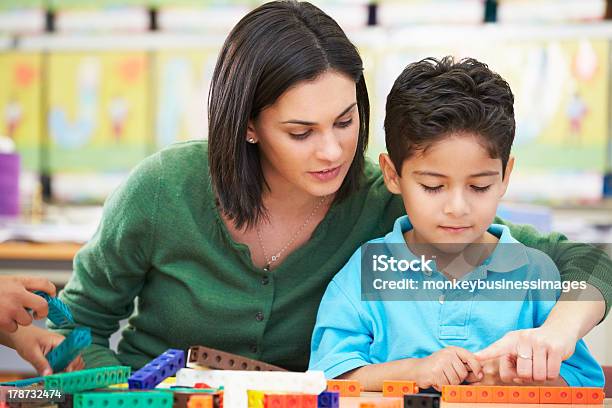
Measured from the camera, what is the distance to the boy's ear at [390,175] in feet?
4.73

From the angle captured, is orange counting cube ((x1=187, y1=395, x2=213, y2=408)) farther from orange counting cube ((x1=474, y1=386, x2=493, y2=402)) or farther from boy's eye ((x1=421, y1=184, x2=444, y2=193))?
boy's eye ((x1=421, y1=184, x2=444, y2=193))

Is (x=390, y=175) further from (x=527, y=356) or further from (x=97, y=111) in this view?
(x=97, y=111)

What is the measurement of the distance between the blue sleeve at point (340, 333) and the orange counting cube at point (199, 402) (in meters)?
0.36

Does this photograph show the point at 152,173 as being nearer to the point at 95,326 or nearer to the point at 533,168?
the point at 95,326

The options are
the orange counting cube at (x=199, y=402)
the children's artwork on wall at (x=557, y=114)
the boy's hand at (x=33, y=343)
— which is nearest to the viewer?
the orange counting cube at (x=199, y=402)

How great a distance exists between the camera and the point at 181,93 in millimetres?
3775

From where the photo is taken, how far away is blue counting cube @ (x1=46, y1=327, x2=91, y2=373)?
1133 mm

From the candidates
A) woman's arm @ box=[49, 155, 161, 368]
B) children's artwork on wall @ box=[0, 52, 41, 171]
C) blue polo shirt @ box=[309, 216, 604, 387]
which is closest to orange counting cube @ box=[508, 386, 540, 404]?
blue polo shirt @ box=[309, 216, 604, 387]

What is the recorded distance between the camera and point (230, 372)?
107 centimetres

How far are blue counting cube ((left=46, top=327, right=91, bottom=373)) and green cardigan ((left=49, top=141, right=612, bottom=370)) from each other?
1.04 feet

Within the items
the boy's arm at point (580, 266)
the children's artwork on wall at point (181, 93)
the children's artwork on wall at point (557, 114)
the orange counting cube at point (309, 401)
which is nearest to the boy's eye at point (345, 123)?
the boy's arm at point (580, 266)

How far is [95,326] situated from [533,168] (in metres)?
2.33

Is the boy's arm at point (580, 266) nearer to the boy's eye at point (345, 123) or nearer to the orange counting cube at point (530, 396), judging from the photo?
the orange counting cube at point (530, 396)

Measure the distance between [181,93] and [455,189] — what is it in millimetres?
2607
